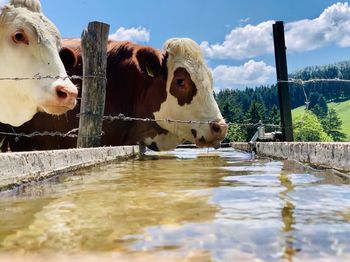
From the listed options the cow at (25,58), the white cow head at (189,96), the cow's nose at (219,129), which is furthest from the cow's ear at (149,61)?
the cow at (25,58)

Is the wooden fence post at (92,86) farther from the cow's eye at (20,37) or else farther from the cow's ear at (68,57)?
the cow's eye at (20,37)

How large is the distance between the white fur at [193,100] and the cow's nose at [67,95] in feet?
12.5

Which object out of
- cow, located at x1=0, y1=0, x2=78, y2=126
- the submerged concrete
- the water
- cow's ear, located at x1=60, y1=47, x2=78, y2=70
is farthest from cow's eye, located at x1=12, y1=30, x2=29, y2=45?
the submerged concrete

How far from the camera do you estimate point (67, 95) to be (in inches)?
194

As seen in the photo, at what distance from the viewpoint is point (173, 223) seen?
1.89m

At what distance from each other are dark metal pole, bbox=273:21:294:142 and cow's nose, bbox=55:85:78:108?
3.89 meters

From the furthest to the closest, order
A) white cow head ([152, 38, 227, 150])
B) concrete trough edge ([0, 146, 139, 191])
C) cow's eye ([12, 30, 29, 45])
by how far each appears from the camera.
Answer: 1. white cow head ([152, 38, 227, 150])
2. cow's eye ([12, 30, 29, 45])
3. concrete trough edge ([0, 146, 139, 191])

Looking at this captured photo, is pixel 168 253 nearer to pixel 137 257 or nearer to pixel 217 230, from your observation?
pixel 137 257

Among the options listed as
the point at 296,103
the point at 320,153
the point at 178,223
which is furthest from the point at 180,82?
the point at 296,103

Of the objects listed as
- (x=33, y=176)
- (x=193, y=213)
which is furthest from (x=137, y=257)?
(x=33, y=176)

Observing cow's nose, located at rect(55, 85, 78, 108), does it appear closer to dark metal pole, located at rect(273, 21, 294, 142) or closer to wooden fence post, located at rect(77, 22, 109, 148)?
wooden fence post, located at rect(77, 22, 109, 148)

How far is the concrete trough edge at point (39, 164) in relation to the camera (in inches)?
124

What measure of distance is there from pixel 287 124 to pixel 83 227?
6.49 meters

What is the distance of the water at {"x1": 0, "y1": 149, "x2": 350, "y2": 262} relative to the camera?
1.45m
